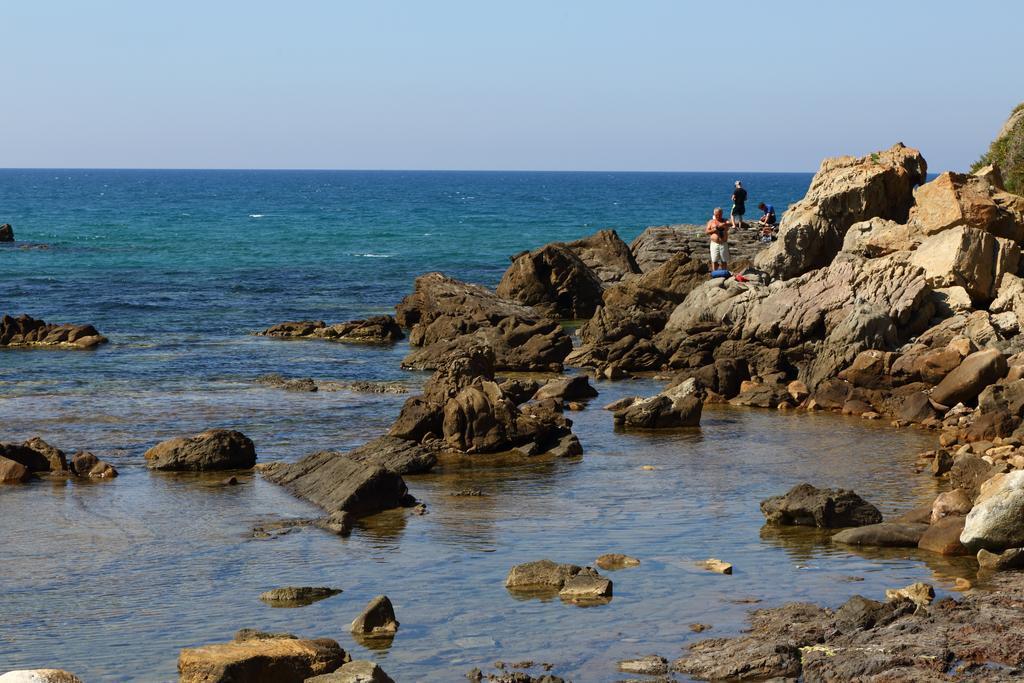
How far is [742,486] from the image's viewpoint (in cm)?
2025

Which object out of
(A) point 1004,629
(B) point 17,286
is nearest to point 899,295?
(A) point 1004,629

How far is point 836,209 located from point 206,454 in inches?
820

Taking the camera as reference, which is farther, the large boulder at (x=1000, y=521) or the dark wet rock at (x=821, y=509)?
the dark wet rock at (x=821, y=509)

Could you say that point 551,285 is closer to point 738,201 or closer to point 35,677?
point 738,201

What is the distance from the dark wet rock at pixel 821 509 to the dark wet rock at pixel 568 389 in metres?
11.0

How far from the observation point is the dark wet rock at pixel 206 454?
22.2m

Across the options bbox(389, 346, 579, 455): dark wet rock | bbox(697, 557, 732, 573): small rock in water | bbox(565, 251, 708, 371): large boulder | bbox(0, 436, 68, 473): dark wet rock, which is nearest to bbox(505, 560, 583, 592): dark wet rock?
bbox(697, 557, 732, 573): small rock in water

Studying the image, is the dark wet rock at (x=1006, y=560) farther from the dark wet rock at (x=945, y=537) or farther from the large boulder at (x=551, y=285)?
the large boulder at (x=551, y=285)

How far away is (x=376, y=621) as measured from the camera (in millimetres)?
13398

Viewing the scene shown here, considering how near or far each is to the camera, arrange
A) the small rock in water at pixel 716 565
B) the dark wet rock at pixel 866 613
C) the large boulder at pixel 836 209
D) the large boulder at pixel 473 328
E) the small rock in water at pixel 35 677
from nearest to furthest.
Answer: the small rock in water at pixel 35 677
the dark wet rock at pixel 866 613
the small rock in water at pixel 716 565
the large boulder at pixel 473 328
the large boulder at pixel 836 209

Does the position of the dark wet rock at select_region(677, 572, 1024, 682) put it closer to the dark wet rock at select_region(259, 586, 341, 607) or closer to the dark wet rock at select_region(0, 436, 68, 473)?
the dark wet rock at select_region(259, 586, 341, 607)

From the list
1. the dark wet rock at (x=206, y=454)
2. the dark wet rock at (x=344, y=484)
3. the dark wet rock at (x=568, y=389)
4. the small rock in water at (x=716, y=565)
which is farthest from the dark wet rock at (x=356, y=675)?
the dark wet rock at (x=568, y=389)

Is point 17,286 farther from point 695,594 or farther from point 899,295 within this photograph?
point 695,594

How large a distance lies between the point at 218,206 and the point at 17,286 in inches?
3496
